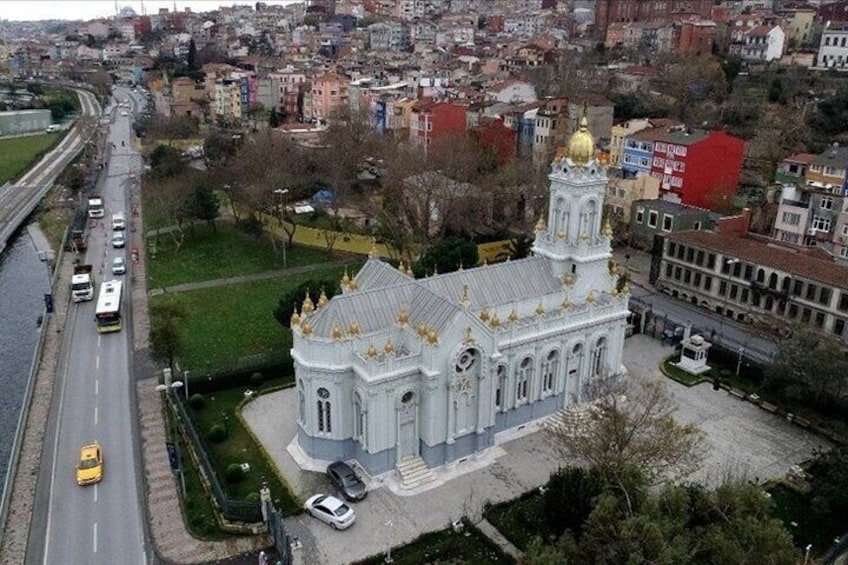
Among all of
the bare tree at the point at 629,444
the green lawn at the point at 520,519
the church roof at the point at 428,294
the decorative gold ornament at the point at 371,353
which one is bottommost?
the green lawn at the point at 520,519

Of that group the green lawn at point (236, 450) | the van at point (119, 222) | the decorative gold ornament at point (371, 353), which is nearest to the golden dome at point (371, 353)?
the decorative gold ornament at point (371, 353)

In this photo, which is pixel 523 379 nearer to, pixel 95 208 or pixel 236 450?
pixel 236 450

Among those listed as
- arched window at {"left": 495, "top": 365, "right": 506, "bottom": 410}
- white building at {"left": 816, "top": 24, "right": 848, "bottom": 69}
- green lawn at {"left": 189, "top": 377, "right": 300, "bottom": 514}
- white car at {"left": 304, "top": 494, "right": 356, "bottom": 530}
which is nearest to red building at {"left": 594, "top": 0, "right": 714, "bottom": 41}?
white building at {"left": 816, "top": 24, "right": 848, "bottom": 69}

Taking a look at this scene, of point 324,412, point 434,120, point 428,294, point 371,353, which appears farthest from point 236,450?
point 434,120

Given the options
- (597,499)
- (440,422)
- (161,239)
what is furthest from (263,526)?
(161,239)

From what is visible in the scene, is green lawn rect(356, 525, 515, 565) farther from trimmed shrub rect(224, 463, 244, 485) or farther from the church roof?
the church roof

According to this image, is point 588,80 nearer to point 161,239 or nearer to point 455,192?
point 455,192

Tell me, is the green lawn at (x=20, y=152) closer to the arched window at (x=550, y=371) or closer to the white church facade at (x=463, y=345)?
the white church facade at (x=463, y=345)
